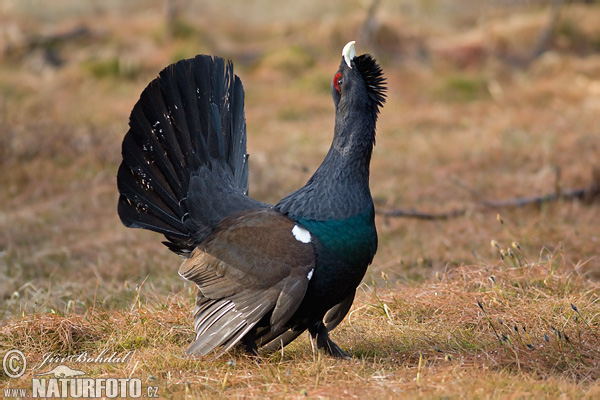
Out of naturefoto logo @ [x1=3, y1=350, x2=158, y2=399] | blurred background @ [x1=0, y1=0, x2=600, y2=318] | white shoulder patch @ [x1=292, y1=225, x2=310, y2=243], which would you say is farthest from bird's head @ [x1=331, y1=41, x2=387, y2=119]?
blurred background @ [x1=0, y1=0, x2=600, y2=318]

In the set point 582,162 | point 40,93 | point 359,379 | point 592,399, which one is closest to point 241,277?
point 359,379

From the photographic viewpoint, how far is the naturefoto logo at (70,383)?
3.28 metres

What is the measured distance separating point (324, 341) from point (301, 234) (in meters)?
0.66

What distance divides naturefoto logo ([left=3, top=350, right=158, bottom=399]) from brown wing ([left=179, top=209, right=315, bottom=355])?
15.8 inches

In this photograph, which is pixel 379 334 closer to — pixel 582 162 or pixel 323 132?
pixel 582 162

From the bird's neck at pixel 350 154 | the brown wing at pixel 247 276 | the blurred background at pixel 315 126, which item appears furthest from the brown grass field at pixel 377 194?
the bird's neck at pixel 350 154

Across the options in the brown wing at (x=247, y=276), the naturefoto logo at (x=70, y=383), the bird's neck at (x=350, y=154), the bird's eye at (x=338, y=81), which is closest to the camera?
the naturefoto logo at (x=70, y=383)

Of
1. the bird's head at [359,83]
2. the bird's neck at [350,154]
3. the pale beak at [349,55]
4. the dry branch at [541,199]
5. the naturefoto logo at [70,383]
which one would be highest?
the pale beak at [349,55]

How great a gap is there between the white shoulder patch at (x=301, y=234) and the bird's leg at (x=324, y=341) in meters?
0.56

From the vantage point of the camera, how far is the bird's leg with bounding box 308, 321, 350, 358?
365 cm

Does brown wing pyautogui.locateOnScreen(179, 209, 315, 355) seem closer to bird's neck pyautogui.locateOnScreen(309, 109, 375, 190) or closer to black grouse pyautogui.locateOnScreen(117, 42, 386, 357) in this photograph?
black grouse pyautogui.locateOnScreen(117, 42, 386, 357)

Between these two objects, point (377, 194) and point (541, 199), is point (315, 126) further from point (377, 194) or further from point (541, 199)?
point (541, 199)

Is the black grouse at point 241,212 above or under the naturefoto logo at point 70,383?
above

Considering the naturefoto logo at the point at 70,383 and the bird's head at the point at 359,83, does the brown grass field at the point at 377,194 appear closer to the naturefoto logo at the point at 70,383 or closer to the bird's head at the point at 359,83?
the naturefoto logo at the point at 70,383
